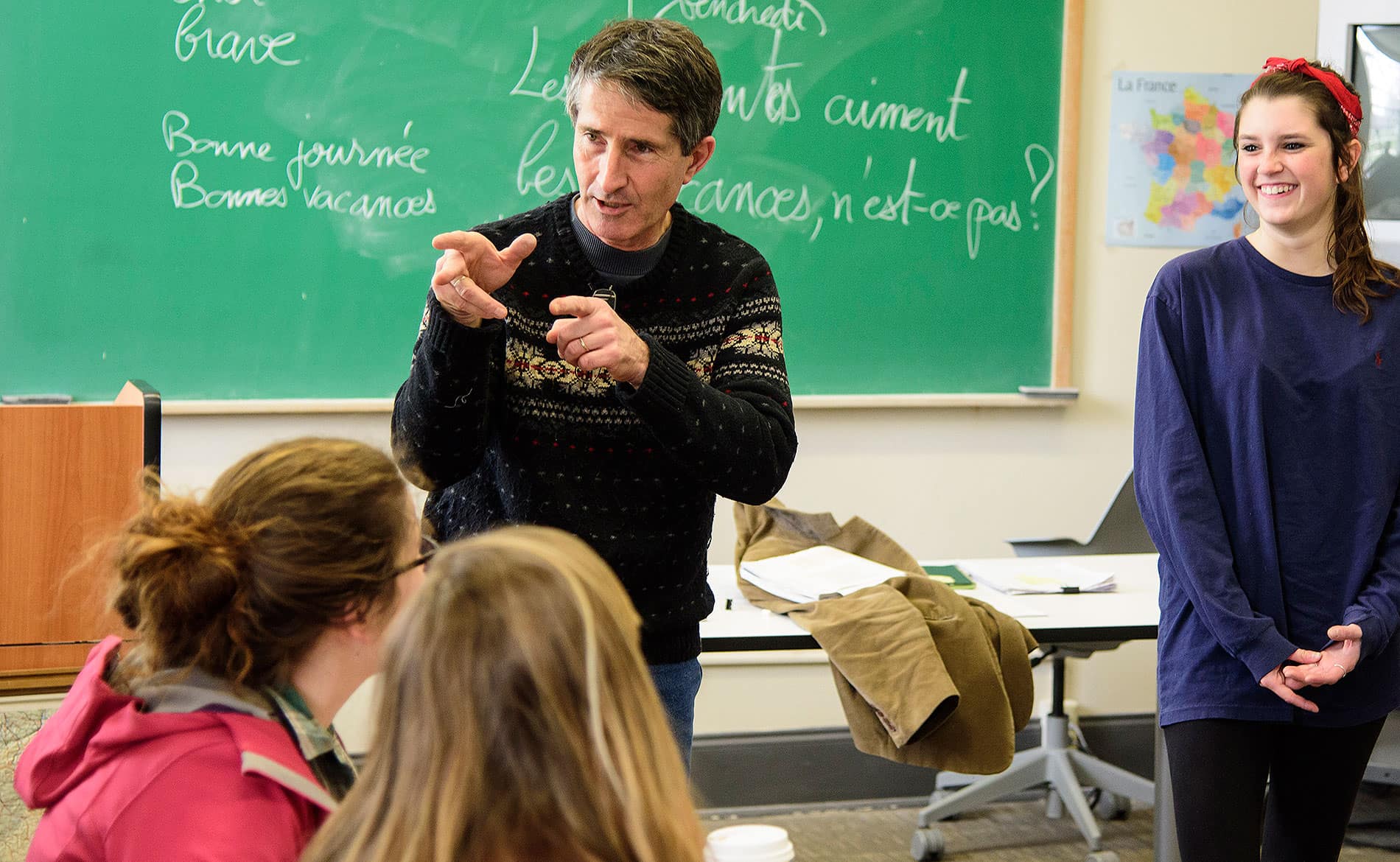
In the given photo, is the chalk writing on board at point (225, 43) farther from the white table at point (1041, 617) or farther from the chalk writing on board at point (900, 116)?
the white table at point (1041, 617)

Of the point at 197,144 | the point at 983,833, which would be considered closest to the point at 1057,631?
the point at 983,833

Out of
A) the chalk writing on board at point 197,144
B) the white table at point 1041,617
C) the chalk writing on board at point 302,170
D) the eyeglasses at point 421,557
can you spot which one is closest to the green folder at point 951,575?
the white table at point 1041,617

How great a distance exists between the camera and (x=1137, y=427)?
5.74 ft

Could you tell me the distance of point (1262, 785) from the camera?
1653 mm

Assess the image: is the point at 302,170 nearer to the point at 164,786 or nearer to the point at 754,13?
the point at 754,13

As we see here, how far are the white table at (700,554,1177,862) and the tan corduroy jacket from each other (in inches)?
2.5

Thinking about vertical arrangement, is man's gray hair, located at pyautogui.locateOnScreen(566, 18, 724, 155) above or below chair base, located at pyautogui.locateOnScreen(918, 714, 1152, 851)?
above

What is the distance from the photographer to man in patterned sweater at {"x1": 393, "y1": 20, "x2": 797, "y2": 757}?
127 centimetres

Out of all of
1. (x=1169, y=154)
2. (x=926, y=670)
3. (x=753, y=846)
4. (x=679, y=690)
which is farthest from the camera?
(x=1169, y=154)

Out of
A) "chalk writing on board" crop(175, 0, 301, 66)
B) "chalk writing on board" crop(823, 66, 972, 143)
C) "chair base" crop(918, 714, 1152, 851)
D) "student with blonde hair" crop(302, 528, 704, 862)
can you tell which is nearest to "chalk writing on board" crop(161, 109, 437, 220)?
"chalk writing on board" crop(175, 0, 301, 66)

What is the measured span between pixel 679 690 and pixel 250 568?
0.59 m

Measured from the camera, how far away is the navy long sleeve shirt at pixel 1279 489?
1.63 m

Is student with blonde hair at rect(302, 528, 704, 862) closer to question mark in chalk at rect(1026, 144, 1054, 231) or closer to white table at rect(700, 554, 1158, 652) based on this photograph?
white table at rect(700, 554, 1158, 652)

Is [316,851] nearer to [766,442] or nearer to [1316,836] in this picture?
[766,442]
